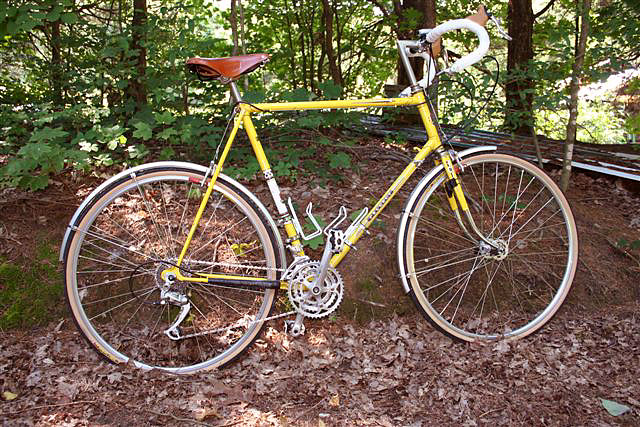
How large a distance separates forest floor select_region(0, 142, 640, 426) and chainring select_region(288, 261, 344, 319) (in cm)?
29

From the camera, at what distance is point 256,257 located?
3.18 metres

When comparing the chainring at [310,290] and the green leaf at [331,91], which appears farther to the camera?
the green leaf at [331,91]

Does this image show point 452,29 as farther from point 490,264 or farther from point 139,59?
point 139,59

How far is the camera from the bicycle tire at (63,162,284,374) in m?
2.61

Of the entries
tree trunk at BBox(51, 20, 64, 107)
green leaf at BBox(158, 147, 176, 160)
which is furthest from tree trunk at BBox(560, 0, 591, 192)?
tree trunk at BBox(51, 20, 64, 107)

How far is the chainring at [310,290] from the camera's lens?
2678mm

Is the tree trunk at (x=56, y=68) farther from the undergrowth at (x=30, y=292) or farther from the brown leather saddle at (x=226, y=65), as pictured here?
the brown leather saddle at (x=226, y=65)

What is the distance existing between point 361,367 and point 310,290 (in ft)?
1.65

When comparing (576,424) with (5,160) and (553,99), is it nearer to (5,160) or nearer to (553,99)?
(553,99)

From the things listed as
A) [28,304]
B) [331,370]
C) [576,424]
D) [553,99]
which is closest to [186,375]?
[331,370]

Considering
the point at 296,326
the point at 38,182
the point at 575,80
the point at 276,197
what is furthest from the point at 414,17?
the point at 38,182

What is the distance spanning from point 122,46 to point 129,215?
3.67 feet

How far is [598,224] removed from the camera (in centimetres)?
369

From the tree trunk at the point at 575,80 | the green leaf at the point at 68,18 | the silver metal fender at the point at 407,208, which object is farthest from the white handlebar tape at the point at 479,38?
the green leaf at the point at 68,18
